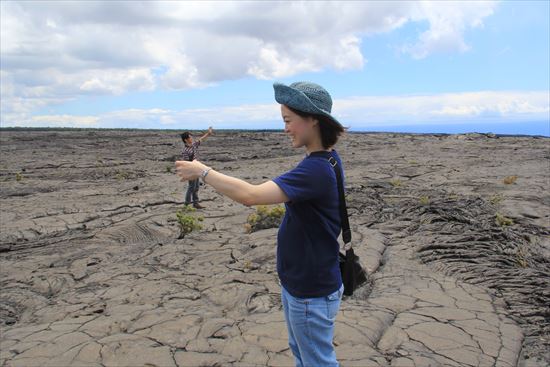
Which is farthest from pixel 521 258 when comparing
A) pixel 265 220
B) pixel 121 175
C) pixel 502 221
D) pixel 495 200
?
pixel 121 175

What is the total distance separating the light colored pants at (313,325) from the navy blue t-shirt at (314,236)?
0.15 feet

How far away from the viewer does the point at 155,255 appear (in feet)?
26.8

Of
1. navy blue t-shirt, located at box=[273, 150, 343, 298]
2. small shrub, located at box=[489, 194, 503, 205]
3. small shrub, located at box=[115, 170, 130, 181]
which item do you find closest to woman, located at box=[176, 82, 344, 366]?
navy blue t-shirt, located at box=[273, 150, 343, 298]

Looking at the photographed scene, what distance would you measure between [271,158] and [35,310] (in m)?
20.2

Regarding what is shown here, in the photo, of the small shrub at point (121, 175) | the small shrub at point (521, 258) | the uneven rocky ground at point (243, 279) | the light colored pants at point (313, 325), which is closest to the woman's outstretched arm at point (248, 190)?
the light colored pants at point (313, 325)

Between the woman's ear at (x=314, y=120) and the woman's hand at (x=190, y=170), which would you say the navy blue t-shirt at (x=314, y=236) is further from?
the woman's hand at (x=190, y=170)

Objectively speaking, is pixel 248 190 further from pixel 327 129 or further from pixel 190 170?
pixel 327 129

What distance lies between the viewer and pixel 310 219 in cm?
231

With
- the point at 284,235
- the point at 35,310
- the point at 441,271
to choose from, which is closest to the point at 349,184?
the point at 441,271

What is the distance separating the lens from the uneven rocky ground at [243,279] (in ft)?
14.9

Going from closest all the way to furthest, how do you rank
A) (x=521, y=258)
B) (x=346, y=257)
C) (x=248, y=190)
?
(x=248, y=190) → (x=346, y=257) → (x=521, y=258)

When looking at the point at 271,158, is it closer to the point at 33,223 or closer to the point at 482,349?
the point at 33,223

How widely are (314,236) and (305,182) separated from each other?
0.30 meters

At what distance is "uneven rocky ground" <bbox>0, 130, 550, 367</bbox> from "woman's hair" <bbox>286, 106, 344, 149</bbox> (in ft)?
8.20
